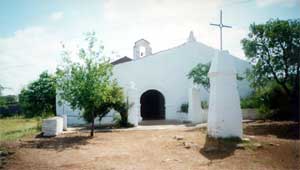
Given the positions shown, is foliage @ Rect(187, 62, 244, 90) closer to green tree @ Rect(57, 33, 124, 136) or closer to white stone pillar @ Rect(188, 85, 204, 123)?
white stone pillar @ Rect(188, 85, 204, 123)

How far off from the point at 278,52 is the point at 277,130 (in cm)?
621

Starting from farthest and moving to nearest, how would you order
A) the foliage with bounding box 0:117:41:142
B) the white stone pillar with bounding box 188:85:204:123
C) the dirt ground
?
the white stone pillar with bounding box 188:85:204:123, the foliage with bounding box 0:117:41:142, the dirt ground

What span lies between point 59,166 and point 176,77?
734 inches

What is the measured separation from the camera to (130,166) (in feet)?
24.1

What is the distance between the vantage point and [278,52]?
17.8 meters

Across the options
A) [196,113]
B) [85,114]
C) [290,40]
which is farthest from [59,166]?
[290,40]

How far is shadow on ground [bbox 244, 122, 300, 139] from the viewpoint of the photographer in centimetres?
1261

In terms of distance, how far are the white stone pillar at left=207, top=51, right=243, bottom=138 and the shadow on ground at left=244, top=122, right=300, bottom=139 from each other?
3.12m

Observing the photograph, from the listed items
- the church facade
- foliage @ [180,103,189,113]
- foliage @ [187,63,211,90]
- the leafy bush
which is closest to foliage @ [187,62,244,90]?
foliage @ [187,63,211,90]

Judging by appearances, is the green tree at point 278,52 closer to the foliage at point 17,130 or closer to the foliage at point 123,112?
the foliage at point 123,112

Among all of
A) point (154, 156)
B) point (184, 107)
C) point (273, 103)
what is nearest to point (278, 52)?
point (273, 103)

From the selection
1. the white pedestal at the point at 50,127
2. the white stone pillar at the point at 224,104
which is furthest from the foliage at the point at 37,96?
the white stone pillar at the point at 224,104

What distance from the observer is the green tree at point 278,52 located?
17.2 meters

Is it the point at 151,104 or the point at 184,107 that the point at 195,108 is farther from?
the point at 151,104
